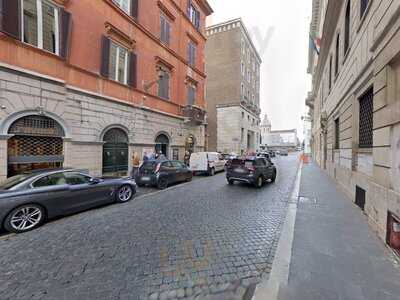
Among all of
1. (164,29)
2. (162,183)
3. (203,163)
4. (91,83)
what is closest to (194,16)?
(164,29)

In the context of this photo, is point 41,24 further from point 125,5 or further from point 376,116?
point 376,116

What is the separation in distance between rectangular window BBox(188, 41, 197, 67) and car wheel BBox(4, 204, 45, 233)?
670 inches

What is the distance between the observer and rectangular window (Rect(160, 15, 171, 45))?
14992 millimetres

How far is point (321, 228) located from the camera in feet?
15.3

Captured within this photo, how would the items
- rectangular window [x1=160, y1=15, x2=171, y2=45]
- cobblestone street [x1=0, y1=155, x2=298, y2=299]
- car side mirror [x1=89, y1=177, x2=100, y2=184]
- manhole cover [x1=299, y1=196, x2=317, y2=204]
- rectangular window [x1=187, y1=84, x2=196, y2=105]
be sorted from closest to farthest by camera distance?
1. cobblestone street [x1=0, y1=155, x2=298, y2=299]
2. car side mirror [x1=89, y1=177, x2=100, y2=184]
3. manhole cover [x1=299, y1=196, x2=317, y2=204]
4. rectangular window [x1=160, y1=15, x2=171, y2=45]
5. rectangular window [x1=187, y1=84, x2=196, y2=105]

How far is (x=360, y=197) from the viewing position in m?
6.14

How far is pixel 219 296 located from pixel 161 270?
990 millimetres

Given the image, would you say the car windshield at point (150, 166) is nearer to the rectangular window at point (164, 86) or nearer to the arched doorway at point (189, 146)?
the rectangular window at point (164, 86)

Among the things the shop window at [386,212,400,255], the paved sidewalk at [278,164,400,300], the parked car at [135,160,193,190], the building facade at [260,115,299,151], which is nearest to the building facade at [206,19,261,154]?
the parked car at [135,160,193,190]

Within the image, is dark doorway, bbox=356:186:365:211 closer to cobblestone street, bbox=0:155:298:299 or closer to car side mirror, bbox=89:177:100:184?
cobblestone street, bbox=0:155:298:299

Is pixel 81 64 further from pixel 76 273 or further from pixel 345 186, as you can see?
pixel 345 186

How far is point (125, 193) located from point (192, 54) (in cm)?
1605

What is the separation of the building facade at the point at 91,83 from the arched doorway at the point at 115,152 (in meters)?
0.06

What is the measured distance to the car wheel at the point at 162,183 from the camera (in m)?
9.41
